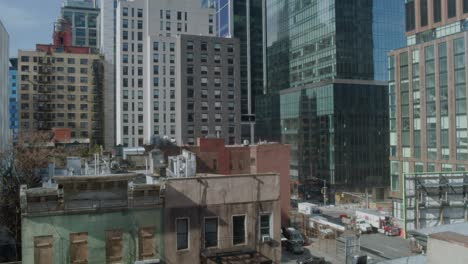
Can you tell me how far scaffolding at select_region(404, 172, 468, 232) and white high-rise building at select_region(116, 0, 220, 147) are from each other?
301ft

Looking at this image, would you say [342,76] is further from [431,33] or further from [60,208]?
[60,208]

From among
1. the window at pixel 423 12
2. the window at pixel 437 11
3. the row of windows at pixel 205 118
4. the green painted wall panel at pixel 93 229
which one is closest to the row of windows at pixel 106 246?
the green painted wall panel at pixel 93 229

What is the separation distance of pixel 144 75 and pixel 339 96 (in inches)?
1972

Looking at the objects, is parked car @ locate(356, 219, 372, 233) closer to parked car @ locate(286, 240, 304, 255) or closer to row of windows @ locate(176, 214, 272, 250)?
parked car @ locate(286, 240, 304, 255)

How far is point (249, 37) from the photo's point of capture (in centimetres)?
15450

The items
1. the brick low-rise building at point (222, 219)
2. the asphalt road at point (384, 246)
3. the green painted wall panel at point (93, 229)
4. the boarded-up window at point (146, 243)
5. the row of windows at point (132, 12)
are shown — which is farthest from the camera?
the row of windows at point (132, 12)

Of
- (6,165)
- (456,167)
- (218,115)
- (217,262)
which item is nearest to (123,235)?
(217,262)

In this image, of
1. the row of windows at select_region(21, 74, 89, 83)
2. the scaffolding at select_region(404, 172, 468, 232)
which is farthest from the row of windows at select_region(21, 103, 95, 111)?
the scaffolding at select_region(404, 172, 468, 232)

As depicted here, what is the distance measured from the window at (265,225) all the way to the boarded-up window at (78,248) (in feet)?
27.0

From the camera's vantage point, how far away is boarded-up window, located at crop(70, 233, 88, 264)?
59.7 feet

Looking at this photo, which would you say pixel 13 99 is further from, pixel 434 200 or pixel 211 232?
pixel 434 200

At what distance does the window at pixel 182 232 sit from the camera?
65.3ft

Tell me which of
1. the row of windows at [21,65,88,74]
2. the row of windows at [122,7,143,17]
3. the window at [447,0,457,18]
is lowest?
the row of windows at [21,65,88,74]

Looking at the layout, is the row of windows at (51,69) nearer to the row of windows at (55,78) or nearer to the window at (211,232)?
the row of windows at (55,78)
